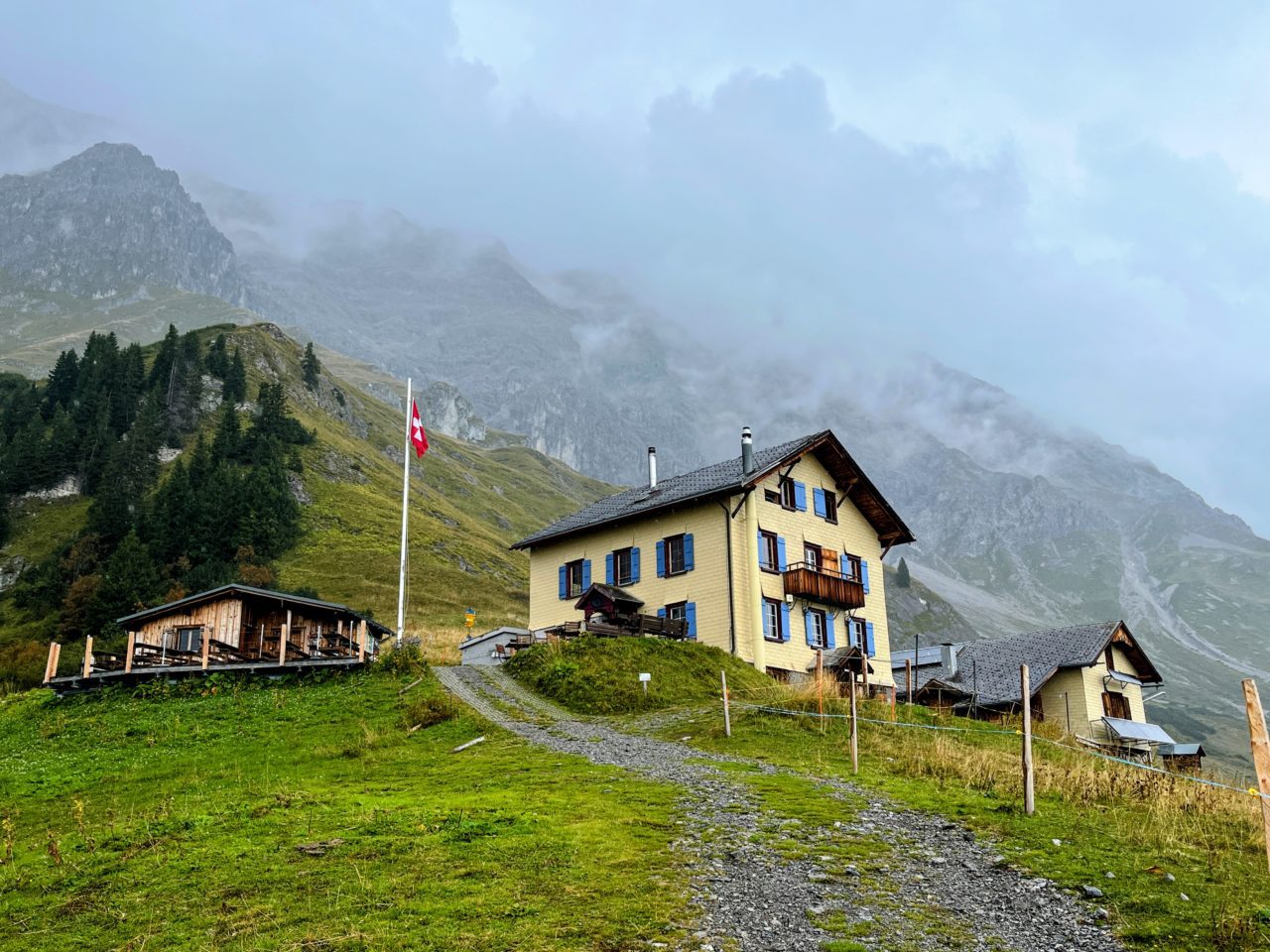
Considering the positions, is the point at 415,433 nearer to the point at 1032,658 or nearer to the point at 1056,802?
the point at 1056,802

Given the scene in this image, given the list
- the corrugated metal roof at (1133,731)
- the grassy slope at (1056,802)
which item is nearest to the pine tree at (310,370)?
the corrugated metal roof at (1133,731)

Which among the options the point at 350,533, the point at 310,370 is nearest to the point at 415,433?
the point at 350,533

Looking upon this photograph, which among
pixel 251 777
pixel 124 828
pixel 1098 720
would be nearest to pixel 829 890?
pixel 124 828

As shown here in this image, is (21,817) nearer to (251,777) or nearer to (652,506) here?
(251,777)

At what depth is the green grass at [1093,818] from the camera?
10.5 meters

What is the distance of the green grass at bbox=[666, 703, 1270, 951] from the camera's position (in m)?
10.5

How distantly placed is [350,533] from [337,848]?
86829mm

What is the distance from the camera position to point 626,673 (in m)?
33.7

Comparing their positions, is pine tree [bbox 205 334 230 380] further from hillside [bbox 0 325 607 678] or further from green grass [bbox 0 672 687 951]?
green grass [bbox 0 672 687 951]

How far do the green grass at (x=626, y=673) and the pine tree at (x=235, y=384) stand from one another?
284 feet

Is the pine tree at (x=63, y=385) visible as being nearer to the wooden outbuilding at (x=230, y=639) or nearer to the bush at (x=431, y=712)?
the wooden outbuilding at (x=230, y=639)

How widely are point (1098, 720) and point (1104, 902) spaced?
4963 centimetres

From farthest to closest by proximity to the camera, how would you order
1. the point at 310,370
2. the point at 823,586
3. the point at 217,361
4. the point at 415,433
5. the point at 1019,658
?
the point at 310,370 → the point at 217,361 → the point at 1019,658 → the point at 823,586 → the point at 415,433

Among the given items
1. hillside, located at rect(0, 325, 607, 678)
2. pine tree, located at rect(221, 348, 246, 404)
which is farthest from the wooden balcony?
pine tree, located at rect(221, 348, 246, 404)
